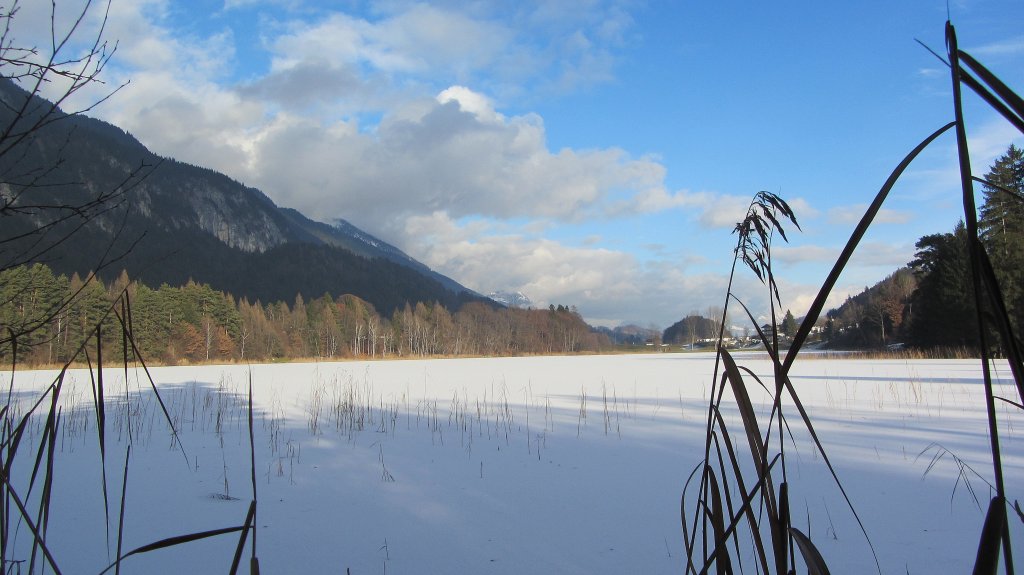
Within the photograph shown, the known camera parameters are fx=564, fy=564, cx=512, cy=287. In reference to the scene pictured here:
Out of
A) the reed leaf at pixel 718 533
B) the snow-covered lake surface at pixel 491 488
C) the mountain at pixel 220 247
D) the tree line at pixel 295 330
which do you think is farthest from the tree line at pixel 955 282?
the mountain at pixel 220 247

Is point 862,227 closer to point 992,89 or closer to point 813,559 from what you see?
point 992,89

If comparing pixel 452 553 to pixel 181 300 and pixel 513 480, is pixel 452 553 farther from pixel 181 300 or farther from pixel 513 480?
pixel 181 300

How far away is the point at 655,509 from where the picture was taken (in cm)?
339

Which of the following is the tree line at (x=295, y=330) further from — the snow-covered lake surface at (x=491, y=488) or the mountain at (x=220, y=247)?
the snow-covered lake surface at (x=491, y=488)

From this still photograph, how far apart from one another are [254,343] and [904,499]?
50972 millimetres

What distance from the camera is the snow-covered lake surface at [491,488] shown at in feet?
8.90

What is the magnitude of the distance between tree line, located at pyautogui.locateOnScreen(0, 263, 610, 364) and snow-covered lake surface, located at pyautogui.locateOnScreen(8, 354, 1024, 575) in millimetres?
20680

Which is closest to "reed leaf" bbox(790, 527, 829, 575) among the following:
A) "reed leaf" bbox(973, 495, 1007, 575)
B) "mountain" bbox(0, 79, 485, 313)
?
"reed leaf" bbox(973, 495, 1007, 575)

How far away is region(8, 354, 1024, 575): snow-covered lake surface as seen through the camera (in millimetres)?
2713

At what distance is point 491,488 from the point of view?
393 cm

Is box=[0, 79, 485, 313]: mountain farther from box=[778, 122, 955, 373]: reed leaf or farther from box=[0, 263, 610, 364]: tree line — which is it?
box=[778, 122, 955, 373]: reed leaf

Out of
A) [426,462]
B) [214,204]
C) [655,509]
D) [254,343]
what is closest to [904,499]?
[655,509]

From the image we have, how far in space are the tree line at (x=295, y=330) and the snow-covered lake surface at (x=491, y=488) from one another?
20680 millimetres

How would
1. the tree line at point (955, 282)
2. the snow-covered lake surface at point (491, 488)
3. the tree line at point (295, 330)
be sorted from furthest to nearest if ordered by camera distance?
1. the tree line at point (295, 330)
2. the tree line at point (955, 282)
3. the snow-covered lake surface at point (491, 488)
